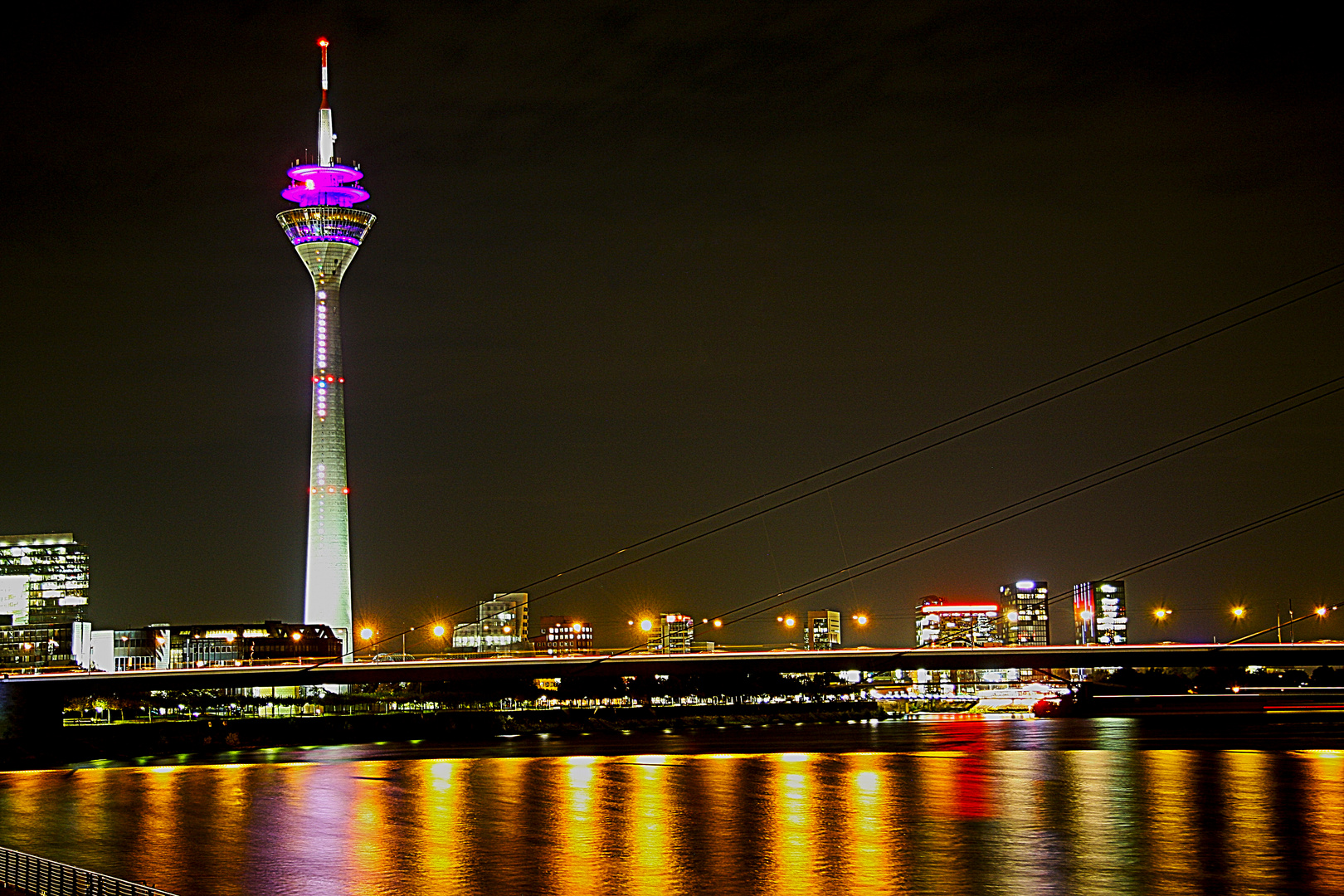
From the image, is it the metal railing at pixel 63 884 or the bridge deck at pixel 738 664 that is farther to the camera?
the bridge deck at pixel 738 664

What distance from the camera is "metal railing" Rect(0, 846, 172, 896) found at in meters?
23.4

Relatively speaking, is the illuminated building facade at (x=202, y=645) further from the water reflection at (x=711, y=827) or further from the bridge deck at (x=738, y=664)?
the water reflection at (x=711, y=827)

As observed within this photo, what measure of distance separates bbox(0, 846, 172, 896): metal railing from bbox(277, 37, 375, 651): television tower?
433ft

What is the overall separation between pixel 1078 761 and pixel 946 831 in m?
26.5

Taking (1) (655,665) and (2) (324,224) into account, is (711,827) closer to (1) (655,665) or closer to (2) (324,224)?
(1) (655,665)

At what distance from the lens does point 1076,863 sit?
34156 mm

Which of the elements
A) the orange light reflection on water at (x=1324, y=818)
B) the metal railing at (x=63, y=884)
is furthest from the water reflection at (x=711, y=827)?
the metal railing at (x=63, y=884)

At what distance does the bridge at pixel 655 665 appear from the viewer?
246 ft

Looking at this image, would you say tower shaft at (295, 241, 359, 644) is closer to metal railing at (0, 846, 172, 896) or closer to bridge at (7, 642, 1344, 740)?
bridge at (7, 642, 1344, 740)

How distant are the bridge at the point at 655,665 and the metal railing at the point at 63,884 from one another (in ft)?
155

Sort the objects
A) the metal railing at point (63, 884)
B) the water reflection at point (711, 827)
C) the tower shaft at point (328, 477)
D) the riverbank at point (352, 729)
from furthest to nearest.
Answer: the tower shaft at point (328, 477), the riverbank at point (352, 729), the water reflection at point (711, 827), the metal railing at point (63, 884)

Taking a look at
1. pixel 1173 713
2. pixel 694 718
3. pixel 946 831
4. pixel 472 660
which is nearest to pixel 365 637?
pixel 694 718

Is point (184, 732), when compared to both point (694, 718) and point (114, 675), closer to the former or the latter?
point (114, 675)

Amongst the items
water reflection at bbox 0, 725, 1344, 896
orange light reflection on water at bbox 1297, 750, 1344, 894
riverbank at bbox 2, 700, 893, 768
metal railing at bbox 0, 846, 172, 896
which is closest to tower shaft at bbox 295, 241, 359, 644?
riverbank at bbox 2, 700, 893, 768
